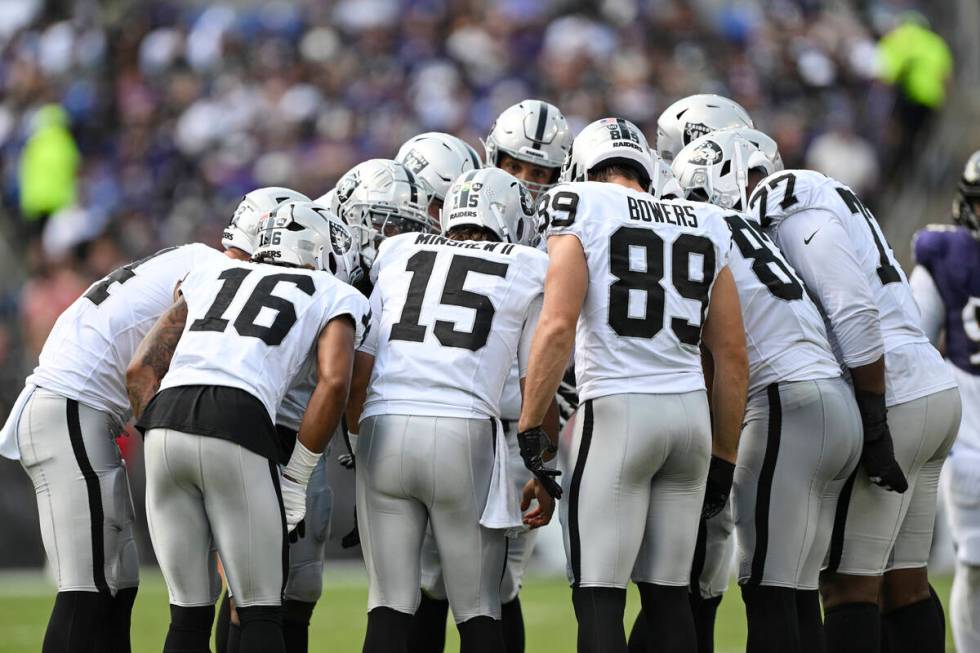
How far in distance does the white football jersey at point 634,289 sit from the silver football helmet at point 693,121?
116 centimetres

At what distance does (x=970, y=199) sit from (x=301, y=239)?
3065mm

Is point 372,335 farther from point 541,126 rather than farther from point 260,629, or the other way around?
point 541,126

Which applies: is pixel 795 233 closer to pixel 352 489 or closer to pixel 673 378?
pixel 673 378

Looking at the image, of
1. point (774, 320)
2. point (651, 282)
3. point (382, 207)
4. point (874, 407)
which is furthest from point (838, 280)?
point (382, 207)

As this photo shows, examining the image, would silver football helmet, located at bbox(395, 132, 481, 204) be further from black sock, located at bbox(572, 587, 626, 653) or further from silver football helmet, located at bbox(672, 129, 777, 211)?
black sock, located at bbox(572, 587, 626, 653)

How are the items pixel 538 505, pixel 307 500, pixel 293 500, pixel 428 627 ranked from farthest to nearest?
pixel 428 627 → pixel 307 500 → pixel 538 505 → pixel 293 500

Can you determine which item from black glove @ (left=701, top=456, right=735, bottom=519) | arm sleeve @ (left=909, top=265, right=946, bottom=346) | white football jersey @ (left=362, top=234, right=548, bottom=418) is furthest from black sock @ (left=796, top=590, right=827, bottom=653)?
arm sleeve @ (left=909, top=265, right=946, bottom=346)

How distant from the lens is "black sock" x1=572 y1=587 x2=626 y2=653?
468 centimetres

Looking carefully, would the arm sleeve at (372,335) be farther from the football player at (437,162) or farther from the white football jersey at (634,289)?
the football player at (437,162)

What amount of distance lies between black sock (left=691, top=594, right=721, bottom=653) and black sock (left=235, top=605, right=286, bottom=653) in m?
1.71

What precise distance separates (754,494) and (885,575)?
86cm

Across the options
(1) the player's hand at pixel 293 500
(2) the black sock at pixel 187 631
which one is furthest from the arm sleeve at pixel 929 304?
(2) the black sock at pixel 187 631

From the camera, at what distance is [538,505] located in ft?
16.7

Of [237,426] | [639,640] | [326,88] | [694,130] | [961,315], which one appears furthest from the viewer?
[326,88]
